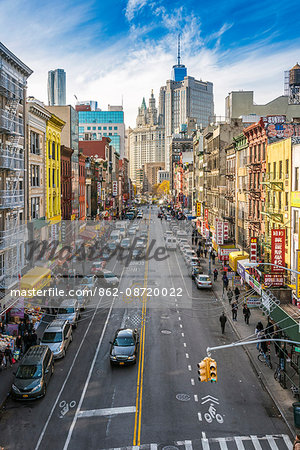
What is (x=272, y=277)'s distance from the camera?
1067 inches

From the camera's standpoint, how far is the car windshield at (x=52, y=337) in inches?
1020

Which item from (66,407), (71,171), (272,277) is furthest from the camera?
(71,171)

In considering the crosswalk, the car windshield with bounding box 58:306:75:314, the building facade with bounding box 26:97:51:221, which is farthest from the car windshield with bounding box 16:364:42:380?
the building facade with bounding box 26:97:51:221

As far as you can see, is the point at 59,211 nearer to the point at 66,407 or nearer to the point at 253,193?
the point at 253,193

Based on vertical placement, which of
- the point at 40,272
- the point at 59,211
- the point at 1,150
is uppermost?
the point at 1,150

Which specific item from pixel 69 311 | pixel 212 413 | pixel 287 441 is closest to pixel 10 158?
pixel 69 311

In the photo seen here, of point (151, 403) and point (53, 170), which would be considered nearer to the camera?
point (151, 403)

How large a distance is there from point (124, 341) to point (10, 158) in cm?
1513

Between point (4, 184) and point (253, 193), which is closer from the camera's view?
point (4, 184)

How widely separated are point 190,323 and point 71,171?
→ 32.9 metres

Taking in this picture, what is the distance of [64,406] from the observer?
19562 mm

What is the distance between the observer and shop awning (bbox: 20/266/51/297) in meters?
31.1

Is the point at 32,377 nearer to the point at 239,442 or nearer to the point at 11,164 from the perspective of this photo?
the point at 239,442

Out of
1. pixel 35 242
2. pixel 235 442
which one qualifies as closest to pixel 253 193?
pixel 35 242
